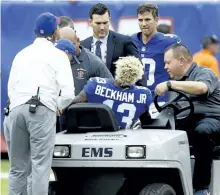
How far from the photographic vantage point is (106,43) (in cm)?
1006

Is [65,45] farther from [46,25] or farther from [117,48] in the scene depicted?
[117,48]

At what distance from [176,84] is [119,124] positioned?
61 centimetres

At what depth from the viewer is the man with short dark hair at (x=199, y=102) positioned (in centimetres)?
865

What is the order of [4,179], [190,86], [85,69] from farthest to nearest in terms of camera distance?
[4,179] → [85,69] → [190,86]

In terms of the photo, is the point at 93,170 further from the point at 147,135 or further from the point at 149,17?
the point at 149,17

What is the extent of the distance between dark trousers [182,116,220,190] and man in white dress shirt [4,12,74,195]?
1.22 metres

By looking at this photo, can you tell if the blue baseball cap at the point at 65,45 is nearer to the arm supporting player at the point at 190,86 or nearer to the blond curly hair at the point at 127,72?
the blond curly hair at the point at 127,72

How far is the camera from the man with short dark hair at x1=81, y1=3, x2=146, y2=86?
998 centimetres

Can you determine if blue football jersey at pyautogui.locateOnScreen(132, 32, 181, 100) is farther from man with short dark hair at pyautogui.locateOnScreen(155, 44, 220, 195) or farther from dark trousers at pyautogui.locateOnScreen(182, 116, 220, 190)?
dark trousers at pyautogui.locateOnScreen(182, 116, 220, 190)

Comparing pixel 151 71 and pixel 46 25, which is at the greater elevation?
pixel 46 25

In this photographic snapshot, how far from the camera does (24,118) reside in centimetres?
820

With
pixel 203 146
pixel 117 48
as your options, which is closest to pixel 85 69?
pixel 117 48

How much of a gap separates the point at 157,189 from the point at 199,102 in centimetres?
110

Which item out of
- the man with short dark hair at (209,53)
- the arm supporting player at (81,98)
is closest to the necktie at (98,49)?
the arm supporting player at (81,98)
